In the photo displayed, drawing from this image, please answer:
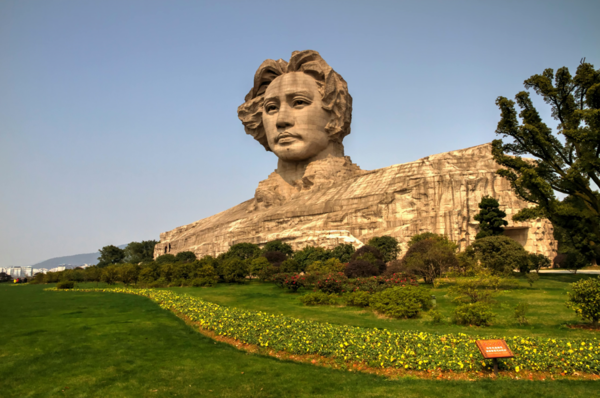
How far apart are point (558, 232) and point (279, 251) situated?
61.5ft

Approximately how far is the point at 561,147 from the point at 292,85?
25.8 m

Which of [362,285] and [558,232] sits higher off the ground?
[558,232]

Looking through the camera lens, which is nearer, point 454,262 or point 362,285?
point 362,285

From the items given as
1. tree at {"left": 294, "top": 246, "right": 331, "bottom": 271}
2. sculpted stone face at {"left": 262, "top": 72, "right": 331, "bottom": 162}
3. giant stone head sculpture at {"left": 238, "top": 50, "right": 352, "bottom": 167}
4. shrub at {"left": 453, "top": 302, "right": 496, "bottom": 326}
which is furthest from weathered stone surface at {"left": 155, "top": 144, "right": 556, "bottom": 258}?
shrub at {"left": 453, "top": 302, "right": 496, "bottom": 326}

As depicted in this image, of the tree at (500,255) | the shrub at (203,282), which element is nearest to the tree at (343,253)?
the shrub at (203,282)

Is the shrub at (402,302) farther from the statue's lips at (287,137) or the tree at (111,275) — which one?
the statue's lips at (287,137)

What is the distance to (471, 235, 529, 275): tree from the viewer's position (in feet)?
49.5

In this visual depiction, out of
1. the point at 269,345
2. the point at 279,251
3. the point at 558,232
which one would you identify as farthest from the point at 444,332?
the point at 558,232

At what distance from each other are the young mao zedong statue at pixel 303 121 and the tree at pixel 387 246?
12781 millimetres

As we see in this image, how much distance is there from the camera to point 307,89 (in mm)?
35969

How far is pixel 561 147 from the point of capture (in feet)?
41.3

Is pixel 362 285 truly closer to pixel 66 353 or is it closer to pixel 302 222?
pixel 66 353

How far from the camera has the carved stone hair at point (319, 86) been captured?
36969 mm

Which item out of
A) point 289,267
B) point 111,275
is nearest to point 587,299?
point 289,267
